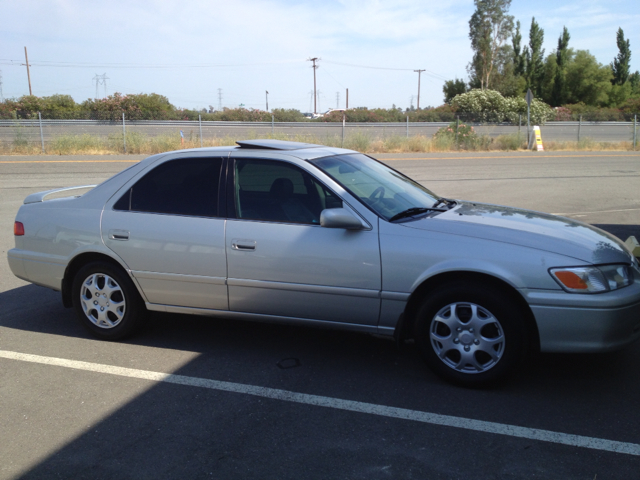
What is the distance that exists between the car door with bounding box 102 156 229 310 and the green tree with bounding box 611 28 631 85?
75.4 m

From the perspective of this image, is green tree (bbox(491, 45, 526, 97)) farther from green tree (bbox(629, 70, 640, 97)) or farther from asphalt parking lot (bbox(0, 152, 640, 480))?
A: asphalt parking lot (bbox(0, 152, 640, 480))

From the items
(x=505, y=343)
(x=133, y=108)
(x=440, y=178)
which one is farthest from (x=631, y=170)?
(x=133, y=108)

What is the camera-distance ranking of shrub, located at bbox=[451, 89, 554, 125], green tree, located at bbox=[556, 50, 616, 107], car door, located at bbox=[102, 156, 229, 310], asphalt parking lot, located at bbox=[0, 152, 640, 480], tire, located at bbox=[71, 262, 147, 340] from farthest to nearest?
green tree, located at bbox=[556, 50, 616, 107] → shrub, located at bbox=[451, 89, 554, 125] → tire, located at bbox=[71, 262, 147, 340] → car door, located at bbox=[102, 156, 229, 310] → asphalt parking lot, located at bbox=[0, 152, 640, 480]

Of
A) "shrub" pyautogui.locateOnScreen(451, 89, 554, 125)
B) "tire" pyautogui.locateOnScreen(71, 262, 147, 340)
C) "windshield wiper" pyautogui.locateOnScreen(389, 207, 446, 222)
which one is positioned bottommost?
"tire" pyautogui.locateOnScreen(71, 262, 147, 340)

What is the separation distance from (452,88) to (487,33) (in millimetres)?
7590

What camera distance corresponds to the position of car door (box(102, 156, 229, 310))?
168 inches

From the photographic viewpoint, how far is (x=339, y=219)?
3816 mm

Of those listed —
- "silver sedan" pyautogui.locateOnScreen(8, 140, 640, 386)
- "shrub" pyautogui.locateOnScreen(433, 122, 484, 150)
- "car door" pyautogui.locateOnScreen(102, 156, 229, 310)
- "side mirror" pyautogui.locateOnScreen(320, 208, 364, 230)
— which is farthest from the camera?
"shrub" pyautogui.locateOnScreen(433, 122, 484, 150)

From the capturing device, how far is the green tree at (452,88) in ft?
232

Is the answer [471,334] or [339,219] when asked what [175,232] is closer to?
[339,219]

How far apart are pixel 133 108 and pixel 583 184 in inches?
1364

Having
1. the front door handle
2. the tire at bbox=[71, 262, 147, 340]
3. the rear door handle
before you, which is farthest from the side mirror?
the tire at bbox=[71, 262, 147, 340]

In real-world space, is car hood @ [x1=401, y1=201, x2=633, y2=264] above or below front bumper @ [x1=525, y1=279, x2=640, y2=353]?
above

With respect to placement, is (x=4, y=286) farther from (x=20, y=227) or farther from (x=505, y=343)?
(x=505, y=343)
